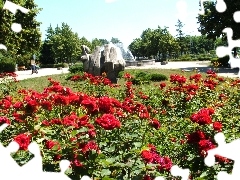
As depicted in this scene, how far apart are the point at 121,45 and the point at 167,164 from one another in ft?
183

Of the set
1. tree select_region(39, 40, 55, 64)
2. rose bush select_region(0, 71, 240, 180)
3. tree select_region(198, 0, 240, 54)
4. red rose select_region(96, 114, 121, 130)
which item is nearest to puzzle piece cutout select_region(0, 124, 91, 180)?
rose bush select_region(0, 71, 240, 180)

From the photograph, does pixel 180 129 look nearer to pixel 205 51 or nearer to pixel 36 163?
pixel 36 163

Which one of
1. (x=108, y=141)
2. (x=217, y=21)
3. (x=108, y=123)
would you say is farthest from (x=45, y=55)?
(x=108, y=123)

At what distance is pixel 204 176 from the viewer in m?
2.98

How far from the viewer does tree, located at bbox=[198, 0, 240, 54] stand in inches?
1219

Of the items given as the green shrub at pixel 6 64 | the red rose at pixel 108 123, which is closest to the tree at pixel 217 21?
the green shrub at pixel 6 64

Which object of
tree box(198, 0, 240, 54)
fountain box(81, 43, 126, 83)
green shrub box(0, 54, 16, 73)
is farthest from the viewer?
green shrub box(0, 54, 16, 73)

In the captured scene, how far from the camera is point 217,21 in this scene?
33875mm

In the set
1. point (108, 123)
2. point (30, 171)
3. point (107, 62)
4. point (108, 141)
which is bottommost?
point (108, 141)

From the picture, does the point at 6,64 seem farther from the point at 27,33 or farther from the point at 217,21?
the point at 217,21

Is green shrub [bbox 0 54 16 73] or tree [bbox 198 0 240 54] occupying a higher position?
tree [bbox 198 0 240 54]

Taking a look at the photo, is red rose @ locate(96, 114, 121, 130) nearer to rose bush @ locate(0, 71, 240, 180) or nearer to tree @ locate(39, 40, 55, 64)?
rose bush @ locate(0, 71, 240, 180)

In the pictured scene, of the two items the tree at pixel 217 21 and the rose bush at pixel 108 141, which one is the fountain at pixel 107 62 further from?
the tree at pixel 217 21

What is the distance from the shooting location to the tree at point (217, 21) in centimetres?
3096
